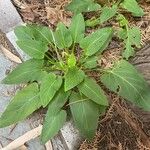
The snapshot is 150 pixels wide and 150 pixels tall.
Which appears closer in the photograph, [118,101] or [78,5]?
[118,101]

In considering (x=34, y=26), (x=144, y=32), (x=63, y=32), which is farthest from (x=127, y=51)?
(x=34, y=26)

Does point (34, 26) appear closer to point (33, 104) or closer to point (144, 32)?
point (33, 104)

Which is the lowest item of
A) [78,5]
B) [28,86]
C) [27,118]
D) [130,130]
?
[130,130]

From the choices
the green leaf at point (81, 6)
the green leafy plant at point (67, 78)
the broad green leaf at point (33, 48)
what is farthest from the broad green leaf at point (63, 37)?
the green leaf at point (81, 6)

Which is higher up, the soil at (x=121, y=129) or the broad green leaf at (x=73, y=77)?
the broad green leaf at (x=73, y=77)

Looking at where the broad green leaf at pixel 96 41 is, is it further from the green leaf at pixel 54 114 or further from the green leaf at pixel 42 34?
the green leaf at pixel 54 114

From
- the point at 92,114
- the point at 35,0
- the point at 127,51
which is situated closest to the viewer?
the point at 92,114
